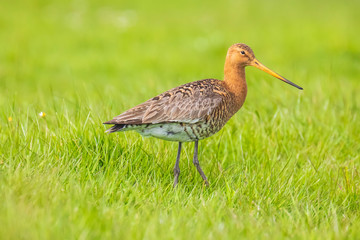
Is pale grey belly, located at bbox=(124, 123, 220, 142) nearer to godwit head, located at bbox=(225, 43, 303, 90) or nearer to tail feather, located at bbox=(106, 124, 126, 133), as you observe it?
tail feather, located at bbox=(106, 124, 126, 133)

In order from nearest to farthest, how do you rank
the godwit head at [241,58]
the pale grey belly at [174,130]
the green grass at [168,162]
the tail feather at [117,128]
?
the green grass at [168,162], the tail feather at [117,128], the pale grey belly at [174,130], the godwit head at [241,58]

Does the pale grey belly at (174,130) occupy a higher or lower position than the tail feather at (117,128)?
lower

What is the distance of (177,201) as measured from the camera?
4.39m

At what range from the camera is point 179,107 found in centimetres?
479

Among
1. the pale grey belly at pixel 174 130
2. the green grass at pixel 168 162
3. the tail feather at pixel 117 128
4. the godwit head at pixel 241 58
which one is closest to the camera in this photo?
the green grass at pixel 168 162

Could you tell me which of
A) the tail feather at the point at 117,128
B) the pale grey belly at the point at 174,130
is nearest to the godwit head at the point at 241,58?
the pale grey belly at the point at 174,130

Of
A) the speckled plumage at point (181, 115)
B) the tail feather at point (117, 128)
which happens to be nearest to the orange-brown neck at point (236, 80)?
the speckled plumage at point (181, 115)

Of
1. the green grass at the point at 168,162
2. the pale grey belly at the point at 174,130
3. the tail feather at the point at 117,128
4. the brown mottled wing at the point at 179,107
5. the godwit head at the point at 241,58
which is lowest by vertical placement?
the green grass at the point at 168,162

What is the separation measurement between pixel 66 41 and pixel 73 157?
856 cm

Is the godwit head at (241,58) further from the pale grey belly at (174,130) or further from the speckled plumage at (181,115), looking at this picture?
the pale grey belly at (174,130)

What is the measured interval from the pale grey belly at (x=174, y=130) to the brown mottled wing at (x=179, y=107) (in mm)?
79

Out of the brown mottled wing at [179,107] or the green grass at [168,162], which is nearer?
the green grass at [168,162]

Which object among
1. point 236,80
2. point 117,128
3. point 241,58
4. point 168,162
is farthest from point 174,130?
point 241,58

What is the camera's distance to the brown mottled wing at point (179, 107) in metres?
4.70
